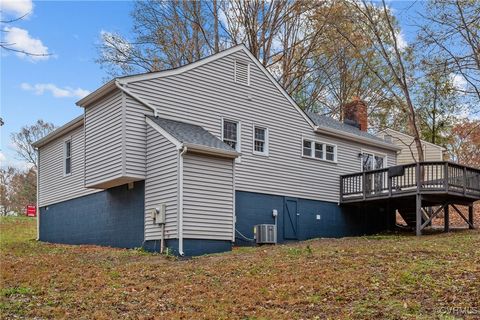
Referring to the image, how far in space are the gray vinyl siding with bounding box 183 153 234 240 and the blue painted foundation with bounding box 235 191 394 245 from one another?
2.10m

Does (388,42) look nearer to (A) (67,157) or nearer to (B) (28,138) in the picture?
(A) (67,157)

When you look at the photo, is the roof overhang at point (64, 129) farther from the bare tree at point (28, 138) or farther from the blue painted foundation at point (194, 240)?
the bare tree at point (28, 138)

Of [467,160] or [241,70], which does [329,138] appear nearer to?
[241,70]

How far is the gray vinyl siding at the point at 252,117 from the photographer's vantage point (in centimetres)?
1541

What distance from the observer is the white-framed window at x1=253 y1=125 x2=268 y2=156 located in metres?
17.2

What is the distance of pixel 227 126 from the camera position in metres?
16.6

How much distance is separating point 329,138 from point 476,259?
35.2 feet

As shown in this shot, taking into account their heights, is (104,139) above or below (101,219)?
above

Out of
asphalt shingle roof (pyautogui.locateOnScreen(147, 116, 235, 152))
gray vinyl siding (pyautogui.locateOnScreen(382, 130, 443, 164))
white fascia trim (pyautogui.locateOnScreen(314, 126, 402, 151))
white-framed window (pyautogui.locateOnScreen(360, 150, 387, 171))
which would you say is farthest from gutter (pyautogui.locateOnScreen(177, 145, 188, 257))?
gray vinyl siding (pyautogui.locateOnScreen(382, 130, 443, 164))

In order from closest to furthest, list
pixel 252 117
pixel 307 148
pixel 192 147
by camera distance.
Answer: pixel 192 147 → pixel 252 117 → pixel 307 148

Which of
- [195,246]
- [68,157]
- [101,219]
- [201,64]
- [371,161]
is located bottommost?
[195,246]

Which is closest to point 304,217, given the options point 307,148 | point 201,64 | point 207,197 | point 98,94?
point 307,148

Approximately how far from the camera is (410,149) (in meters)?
30.9

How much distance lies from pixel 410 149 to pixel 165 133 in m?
21.2
